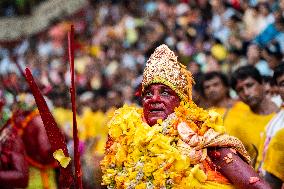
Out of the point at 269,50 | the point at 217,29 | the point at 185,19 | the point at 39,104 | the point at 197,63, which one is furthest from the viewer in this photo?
the point at 185,19

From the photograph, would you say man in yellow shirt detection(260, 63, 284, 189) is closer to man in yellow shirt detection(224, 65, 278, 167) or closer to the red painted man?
man in yellow shirt detection(224, 65, 278, 167)

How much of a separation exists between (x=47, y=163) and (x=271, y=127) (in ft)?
8.37

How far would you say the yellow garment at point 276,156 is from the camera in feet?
27.7

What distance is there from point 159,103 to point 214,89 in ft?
15.7

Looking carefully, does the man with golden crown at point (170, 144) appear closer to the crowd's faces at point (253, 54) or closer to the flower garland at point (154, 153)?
the flower garland at point (154, 153)

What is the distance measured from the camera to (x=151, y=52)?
17.8m

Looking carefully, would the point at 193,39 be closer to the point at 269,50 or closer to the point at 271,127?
the point at 269,50

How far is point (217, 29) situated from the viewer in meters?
16.1

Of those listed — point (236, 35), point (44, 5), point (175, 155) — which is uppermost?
point (44, 5)

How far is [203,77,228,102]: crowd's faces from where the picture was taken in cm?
1106

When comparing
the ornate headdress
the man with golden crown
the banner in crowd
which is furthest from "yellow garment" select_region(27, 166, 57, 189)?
the banner in crowd

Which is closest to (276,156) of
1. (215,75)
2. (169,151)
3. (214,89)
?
(169,151)

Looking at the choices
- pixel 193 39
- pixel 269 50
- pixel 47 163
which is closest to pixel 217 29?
pixel 193 39

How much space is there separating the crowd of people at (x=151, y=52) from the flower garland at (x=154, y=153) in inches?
19.9
